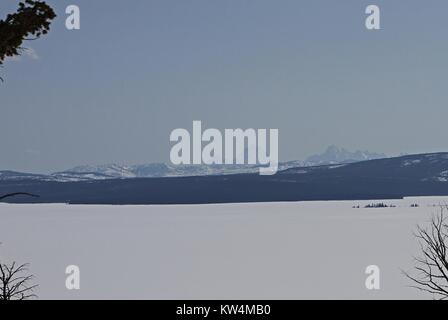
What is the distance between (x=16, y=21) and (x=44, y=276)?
359ft

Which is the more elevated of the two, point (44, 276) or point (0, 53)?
point (0, 53)

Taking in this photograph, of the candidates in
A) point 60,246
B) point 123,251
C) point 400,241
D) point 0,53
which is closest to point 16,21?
point 0,53

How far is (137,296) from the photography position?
97.9m

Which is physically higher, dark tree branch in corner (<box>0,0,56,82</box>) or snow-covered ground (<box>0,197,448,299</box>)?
dark tree branch in corner (<box>0,0,56,82</box>)

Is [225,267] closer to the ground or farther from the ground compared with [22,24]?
closer to the ground

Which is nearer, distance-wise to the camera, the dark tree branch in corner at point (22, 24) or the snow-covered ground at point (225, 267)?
the dark tree branch in corner at point (22, 24)

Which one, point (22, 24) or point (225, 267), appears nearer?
point (22, 24)

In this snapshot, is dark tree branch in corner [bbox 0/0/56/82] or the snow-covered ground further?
the snow-covered ground

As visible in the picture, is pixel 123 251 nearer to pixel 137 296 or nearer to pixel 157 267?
pixel 157 267

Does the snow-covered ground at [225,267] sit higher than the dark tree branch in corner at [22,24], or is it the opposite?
the dark tree branch in corner at [22,24]

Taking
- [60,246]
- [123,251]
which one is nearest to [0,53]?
[123,251]
